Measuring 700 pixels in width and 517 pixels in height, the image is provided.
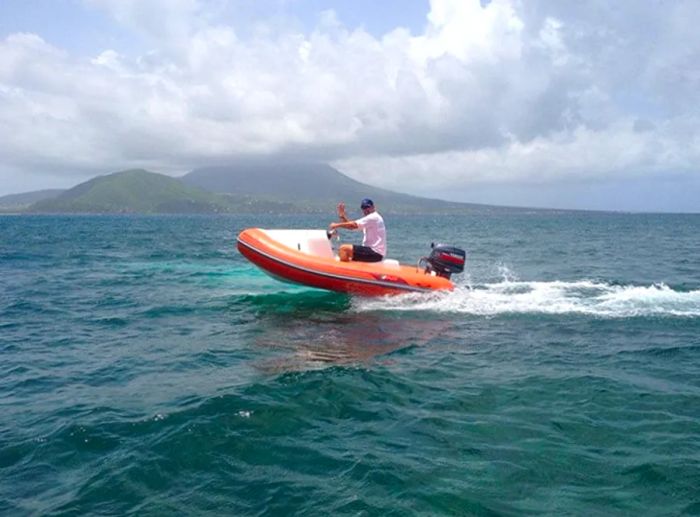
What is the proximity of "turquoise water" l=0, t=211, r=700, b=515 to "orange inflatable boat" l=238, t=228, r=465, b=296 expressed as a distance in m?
0.40

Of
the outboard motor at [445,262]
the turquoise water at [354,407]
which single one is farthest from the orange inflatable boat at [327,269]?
the turquoise water at [354,407]

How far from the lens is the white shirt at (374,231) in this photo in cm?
1316

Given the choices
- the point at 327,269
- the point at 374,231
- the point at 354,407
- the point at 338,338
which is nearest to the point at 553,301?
the point at 374,231

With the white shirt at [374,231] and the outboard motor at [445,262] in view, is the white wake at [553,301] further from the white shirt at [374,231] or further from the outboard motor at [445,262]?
the white shirt at [374,231]

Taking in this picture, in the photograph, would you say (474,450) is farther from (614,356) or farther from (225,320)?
(225,320)

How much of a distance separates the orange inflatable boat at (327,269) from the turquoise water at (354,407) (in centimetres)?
40

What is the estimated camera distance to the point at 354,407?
6.59 meters

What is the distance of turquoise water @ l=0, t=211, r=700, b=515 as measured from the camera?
4.70 m

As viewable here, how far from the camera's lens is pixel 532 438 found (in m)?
5.70

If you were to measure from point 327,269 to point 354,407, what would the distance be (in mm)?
6684

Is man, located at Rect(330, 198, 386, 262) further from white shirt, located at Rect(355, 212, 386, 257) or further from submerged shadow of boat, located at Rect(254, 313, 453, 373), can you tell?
submerged shadow of boat, located at Rect(254, 313, 453, 373)

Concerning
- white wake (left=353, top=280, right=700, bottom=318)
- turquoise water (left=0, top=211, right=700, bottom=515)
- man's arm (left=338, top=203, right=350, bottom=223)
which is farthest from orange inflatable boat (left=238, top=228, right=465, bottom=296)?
man's arm (left=338, top=203, right=350, bottom=223)

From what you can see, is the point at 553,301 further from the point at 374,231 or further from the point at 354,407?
the point at 354,407

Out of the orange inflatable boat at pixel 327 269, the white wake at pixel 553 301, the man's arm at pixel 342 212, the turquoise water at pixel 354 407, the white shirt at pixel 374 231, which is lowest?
the turquoise water at pixel 354 407
